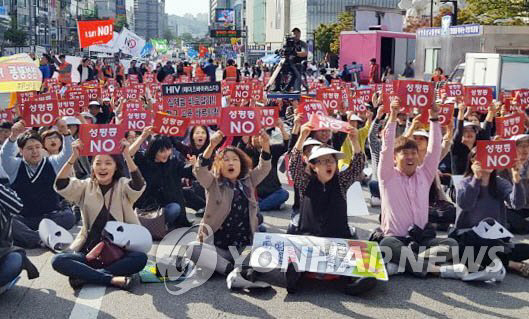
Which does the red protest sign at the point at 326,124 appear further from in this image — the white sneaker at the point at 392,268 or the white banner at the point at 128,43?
the white banner at the point at 128,43

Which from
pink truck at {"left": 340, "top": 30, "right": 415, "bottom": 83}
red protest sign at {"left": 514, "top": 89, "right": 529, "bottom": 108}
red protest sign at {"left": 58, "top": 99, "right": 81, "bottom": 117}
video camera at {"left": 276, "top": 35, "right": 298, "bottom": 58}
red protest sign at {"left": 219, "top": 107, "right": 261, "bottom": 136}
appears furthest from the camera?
pink truck at {"left": 340, "top": 30, "right": 415, "bottom": 83}

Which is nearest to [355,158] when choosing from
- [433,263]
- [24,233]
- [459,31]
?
[433,263]

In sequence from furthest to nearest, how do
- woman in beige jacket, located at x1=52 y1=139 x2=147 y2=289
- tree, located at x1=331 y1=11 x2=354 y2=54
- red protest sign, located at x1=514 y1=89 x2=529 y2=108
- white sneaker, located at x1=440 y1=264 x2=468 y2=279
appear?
tree, located at x1=331 y1=11 x2=354 y2=54 → red protest sign, located at x1=514 y1=89 x2=529 y2=108 → white sneaker, located at x1=440 y1=264 x2=468 y2=279 → woman in beige jacket, located at x1=52 y1=139 x2=147 y2=289

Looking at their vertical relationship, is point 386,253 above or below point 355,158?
below

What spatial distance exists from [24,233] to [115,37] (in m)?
20.2

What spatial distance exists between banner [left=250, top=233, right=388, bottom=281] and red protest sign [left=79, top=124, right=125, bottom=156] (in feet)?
4.86

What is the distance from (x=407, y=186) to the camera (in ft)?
19.6

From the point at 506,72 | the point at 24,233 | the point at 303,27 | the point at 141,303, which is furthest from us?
the point at 303,27

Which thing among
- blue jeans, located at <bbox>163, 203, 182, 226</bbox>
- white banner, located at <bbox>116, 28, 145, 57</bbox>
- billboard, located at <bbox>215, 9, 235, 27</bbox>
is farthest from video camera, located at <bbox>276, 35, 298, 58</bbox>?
billboard, located at <bbox>215, 9, 235, 27</bbox>

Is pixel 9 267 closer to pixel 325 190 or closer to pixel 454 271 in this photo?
pixel 325 190

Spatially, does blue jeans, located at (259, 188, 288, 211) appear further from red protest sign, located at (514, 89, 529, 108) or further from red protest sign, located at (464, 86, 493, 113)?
red protest sign, located at (514, 89, 529, 108)

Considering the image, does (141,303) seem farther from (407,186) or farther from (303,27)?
(303,27)

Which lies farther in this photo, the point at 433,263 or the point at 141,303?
the point at 433,263

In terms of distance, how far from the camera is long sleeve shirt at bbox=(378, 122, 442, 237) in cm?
596
